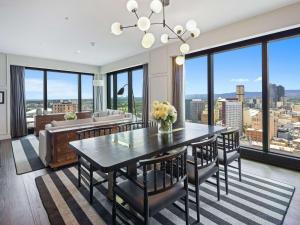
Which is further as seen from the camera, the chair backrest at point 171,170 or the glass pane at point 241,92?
the glass pane at point 241,92

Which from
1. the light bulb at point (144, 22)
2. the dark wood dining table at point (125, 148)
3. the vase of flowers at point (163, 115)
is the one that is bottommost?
the dark wood dining table at point (125, 148)

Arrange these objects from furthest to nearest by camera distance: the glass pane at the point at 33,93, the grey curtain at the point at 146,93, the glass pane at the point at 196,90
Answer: the glass pane at the point at 33,93 < the grey curtain at the point at 146,93 < the glass pane at the point at 196,90

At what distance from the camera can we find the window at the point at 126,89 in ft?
21.9

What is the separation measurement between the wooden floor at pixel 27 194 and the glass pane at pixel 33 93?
3.38 m

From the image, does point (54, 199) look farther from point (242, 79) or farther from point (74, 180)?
point (242, 79)

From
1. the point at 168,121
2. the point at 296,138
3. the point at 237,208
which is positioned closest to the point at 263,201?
the point at 237,208

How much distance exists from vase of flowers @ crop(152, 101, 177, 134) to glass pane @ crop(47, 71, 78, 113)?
623 cm

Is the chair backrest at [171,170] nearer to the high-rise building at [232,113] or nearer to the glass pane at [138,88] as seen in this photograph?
the high-rise building at [232,113]

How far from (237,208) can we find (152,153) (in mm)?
1305

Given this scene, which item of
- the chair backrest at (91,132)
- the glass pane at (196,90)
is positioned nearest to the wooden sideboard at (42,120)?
the chair backrest at (91,132)

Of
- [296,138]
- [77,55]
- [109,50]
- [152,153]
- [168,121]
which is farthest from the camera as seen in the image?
[77,55]

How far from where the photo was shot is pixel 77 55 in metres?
6.29

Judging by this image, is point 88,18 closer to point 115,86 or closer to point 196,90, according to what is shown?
point 196,90

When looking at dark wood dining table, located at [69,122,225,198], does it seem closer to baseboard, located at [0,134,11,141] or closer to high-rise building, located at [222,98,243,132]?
high-rise building, located at [222,98,243,132]
